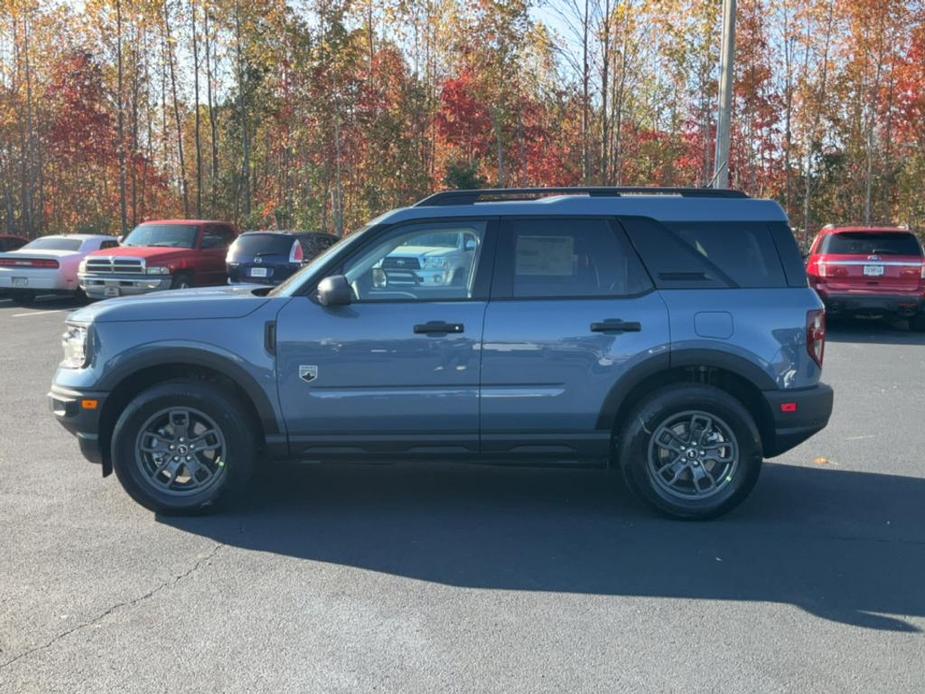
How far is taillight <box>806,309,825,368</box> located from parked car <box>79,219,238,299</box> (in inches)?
478

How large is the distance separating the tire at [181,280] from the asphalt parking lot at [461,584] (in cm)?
1046

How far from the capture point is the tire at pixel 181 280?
17.0m

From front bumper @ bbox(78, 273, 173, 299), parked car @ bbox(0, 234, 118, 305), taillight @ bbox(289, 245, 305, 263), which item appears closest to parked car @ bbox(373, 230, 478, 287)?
taillight @ bbox(289, 245, 305, 263)

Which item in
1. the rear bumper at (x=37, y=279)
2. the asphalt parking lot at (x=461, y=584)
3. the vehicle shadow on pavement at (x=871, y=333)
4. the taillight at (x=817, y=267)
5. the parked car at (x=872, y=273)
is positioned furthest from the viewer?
the rear bumper at (x=37, y=279)

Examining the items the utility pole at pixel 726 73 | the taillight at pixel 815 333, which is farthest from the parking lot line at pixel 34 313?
the taillight at pixel 815 333

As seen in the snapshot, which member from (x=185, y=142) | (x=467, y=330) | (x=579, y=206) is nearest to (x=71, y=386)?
(x=467, y=330)

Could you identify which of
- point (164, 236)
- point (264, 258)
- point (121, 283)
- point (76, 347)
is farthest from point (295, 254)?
point (76, 347)

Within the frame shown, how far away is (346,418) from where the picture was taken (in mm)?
5348

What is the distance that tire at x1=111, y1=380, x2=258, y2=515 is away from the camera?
536cm

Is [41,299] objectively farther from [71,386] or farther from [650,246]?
[650,246]

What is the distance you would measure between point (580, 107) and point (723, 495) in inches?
1009

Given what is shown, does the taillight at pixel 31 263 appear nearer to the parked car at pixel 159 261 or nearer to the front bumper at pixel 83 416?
the parked car at pixel 159 261

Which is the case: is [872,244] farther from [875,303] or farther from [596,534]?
[596,534]

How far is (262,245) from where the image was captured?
16312 millimetres
